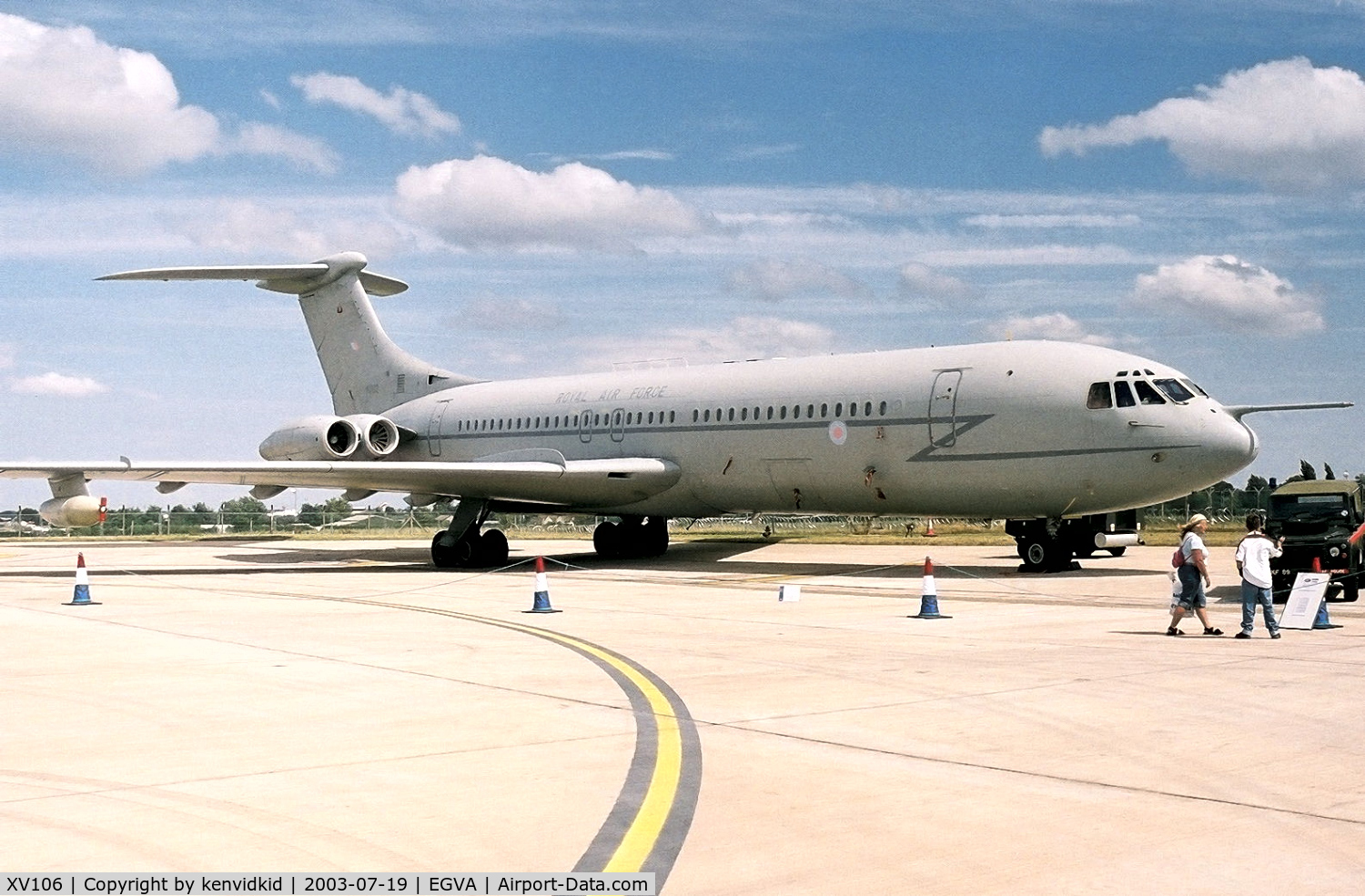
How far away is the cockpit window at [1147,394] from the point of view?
22.1 metres

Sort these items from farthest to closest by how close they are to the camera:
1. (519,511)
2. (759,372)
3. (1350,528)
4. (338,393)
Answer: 1. (338,393)
2. (519,511)
3. (759,372)
4. (1350,528)

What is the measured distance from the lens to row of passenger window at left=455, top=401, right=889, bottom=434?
25.1 meters

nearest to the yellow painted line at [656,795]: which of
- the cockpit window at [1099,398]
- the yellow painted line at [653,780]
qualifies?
the yellow painted line at [653,780]

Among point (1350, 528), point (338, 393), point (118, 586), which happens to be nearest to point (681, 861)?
point (1350, 528)

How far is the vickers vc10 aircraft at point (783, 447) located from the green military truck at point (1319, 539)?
60.8 inches

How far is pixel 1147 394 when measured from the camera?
2212 centimetres

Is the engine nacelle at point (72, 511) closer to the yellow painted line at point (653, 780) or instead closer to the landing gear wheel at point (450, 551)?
the landing gear wheel at point (450, 551)

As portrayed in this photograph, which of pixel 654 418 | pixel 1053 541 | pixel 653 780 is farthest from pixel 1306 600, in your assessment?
pixel 654 418

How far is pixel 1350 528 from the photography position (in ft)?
64.9

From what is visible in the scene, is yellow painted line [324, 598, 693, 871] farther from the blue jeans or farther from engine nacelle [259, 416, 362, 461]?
engine nacelle [259, 416, 362, 461]

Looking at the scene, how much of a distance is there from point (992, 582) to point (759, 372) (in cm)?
685

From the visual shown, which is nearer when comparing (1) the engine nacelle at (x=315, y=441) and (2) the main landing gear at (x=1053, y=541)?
(2) the main landing gear at (x=1053, y=541)

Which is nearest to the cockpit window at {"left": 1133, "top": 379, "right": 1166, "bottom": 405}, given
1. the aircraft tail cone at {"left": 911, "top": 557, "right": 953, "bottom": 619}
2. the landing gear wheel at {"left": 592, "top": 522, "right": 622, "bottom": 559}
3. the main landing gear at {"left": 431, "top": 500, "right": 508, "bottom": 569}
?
the aircraft tail cone at {"left": 911, "top": 557, "right": 953, "bottom": 619}

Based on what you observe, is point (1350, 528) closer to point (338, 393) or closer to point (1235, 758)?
point (1235, 758)
